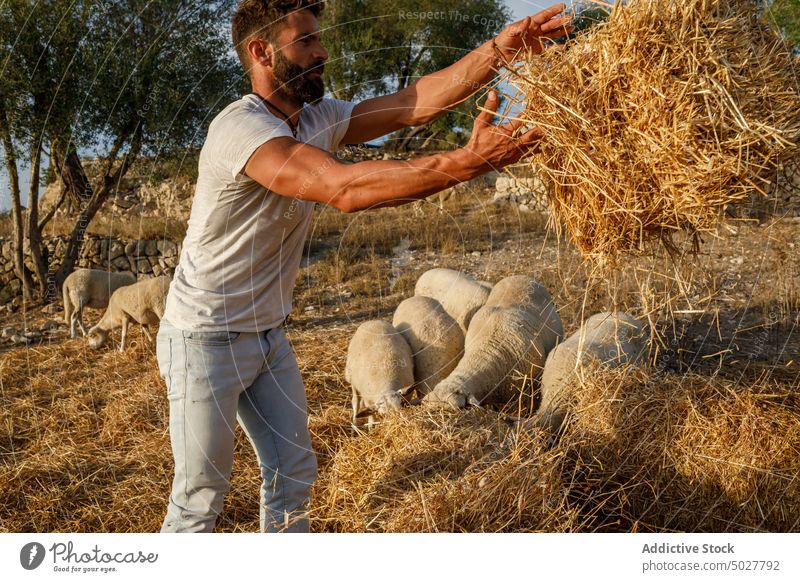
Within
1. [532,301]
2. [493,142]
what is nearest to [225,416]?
[493,142]

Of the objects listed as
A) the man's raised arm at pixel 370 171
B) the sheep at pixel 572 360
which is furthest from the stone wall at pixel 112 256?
the man's raised arm at pixel 370 171

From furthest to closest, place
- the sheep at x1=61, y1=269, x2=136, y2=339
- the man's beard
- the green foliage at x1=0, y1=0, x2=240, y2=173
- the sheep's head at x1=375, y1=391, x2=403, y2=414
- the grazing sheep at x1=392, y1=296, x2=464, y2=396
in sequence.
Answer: the green foliage at x1=0, y1=0, x2=240, y2=173 → the sheep at x1=61, y1=269, x2=136, y2=339 → the grazing sheep at x1=392, y1=296, x2=464, y2=396 → the sheep's head at x1=375, y1=391, x2=403, y2=414 → the man's beard

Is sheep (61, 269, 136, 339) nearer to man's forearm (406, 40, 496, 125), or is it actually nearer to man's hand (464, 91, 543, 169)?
man's forearm (406, 40, 496, 125)

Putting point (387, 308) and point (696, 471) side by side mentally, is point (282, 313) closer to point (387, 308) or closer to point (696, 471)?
point (696, 471)

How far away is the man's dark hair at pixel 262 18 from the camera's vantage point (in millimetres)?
3174

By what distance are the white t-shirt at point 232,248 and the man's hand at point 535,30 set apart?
1328mm

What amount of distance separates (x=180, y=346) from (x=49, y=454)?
10.2 feet

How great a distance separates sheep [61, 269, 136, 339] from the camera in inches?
401

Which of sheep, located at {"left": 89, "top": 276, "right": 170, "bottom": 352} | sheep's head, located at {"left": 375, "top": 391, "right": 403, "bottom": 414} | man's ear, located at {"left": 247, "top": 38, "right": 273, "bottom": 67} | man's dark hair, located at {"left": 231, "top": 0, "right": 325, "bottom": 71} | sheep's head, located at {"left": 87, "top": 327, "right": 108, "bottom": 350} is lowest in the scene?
sheep's head, located at {"left": 375, "top": 391, "right": 403, "bottom": 414}

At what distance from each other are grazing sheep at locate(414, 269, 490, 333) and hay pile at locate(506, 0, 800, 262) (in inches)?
151

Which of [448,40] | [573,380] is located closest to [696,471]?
[573,380]

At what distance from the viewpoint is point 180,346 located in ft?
10.2
